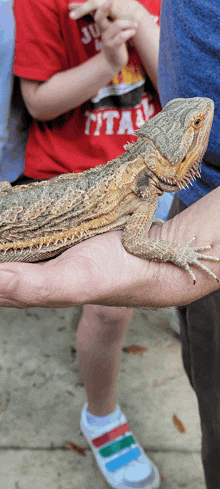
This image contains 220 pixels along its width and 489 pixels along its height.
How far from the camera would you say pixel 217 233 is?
1.46 metres

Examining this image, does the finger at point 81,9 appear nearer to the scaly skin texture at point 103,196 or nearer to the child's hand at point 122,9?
the child's hand at point 122,9

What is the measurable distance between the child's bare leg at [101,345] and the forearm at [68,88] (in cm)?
116

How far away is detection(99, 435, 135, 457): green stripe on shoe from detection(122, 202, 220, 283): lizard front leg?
1.47 m

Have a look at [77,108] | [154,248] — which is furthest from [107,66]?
[154,248]

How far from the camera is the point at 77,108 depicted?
8.48ft

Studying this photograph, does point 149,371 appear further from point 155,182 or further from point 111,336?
point 155,182

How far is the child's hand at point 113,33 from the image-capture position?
217cm

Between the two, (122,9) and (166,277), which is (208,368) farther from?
(122,9)

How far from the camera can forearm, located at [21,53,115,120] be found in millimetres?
2328

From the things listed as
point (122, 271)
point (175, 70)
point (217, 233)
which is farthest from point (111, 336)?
point (175, 70)

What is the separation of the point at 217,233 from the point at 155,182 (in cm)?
44

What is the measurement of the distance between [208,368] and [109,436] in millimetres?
1104

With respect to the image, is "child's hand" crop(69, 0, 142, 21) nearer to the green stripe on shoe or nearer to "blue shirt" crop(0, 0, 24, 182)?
"blue shirt" crop(0, 0, 24, 182)

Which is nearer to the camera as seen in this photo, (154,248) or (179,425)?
(154,248)
